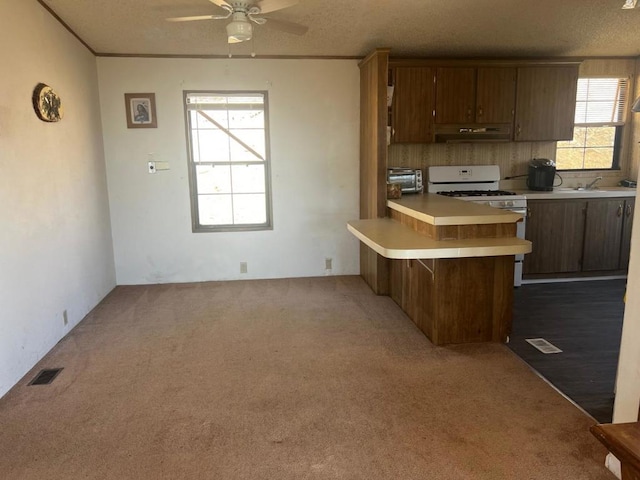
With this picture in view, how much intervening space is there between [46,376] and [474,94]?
4.54 metres

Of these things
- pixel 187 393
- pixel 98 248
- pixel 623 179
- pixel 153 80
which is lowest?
pixel 187 393

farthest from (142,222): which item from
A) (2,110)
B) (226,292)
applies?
(2,110)

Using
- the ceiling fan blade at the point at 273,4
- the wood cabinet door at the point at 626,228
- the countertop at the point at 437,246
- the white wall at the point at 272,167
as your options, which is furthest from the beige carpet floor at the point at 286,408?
the wood cabinet door at the point at 626,228

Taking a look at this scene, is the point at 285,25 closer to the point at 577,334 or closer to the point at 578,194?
the point at 577,334

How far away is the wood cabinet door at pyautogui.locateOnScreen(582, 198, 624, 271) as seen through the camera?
15.9 ft

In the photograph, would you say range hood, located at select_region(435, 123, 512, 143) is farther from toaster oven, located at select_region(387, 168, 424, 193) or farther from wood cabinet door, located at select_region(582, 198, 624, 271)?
wood cabinet door, located at select_region(582, 198, 624, 271)

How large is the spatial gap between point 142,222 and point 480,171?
148 inches

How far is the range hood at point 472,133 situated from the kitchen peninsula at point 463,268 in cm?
154

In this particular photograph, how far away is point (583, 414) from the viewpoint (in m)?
2.45

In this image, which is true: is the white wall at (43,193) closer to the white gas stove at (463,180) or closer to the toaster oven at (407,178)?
the toaster oven at (407,178)

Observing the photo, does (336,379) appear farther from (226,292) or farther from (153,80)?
(153,80)

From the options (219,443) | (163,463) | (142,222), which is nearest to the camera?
(163,463)

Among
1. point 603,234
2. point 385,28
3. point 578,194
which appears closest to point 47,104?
point 385,28

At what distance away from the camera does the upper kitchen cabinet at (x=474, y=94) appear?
15.7 ft
